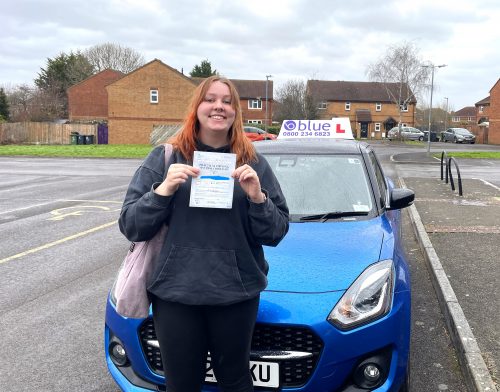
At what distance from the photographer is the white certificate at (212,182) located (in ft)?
6.31

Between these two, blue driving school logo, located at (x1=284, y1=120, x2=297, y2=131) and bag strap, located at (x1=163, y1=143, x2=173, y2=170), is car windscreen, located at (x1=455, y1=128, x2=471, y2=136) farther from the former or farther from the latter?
bag strap, located at (x1=163, y1=143, x2=173, y2=170)

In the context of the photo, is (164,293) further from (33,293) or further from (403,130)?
(403,130)

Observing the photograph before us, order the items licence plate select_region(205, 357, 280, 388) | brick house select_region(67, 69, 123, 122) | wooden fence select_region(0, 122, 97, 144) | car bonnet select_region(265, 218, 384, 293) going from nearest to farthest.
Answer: licence plate select_region(205, 357, 280, 388) → car bonnet select_region(265, 218, 384, 293) → wooden fence select_region(0, 122, 97, 144) → brick house select_region(67, 69, 123, 122)

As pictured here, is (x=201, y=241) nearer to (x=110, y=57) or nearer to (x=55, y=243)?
(x=55, y=243)

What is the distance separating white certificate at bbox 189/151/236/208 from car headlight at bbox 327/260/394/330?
0.98 m

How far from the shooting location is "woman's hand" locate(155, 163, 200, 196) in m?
1.89

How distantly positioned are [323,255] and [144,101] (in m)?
41.5

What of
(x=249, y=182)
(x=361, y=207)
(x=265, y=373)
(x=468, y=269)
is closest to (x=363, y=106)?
(x=468, y=269)

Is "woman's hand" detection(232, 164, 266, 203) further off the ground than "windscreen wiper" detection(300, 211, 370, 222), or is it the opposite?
"woman's hand" detection(232, 164, 266, 203)

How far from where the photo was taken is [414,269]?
18.7 ft

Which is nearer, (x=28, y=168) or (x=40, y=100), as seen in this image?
(x=28, y=168)

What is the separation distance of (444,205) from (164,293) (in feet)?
29.4

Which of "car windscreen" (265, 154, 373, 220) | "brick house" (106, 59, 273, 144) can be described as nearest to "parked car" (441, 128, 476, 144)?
"brick house" (106, 59, 273, 144)

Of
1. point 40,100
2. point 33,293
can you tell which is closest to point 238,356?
point 33,293
